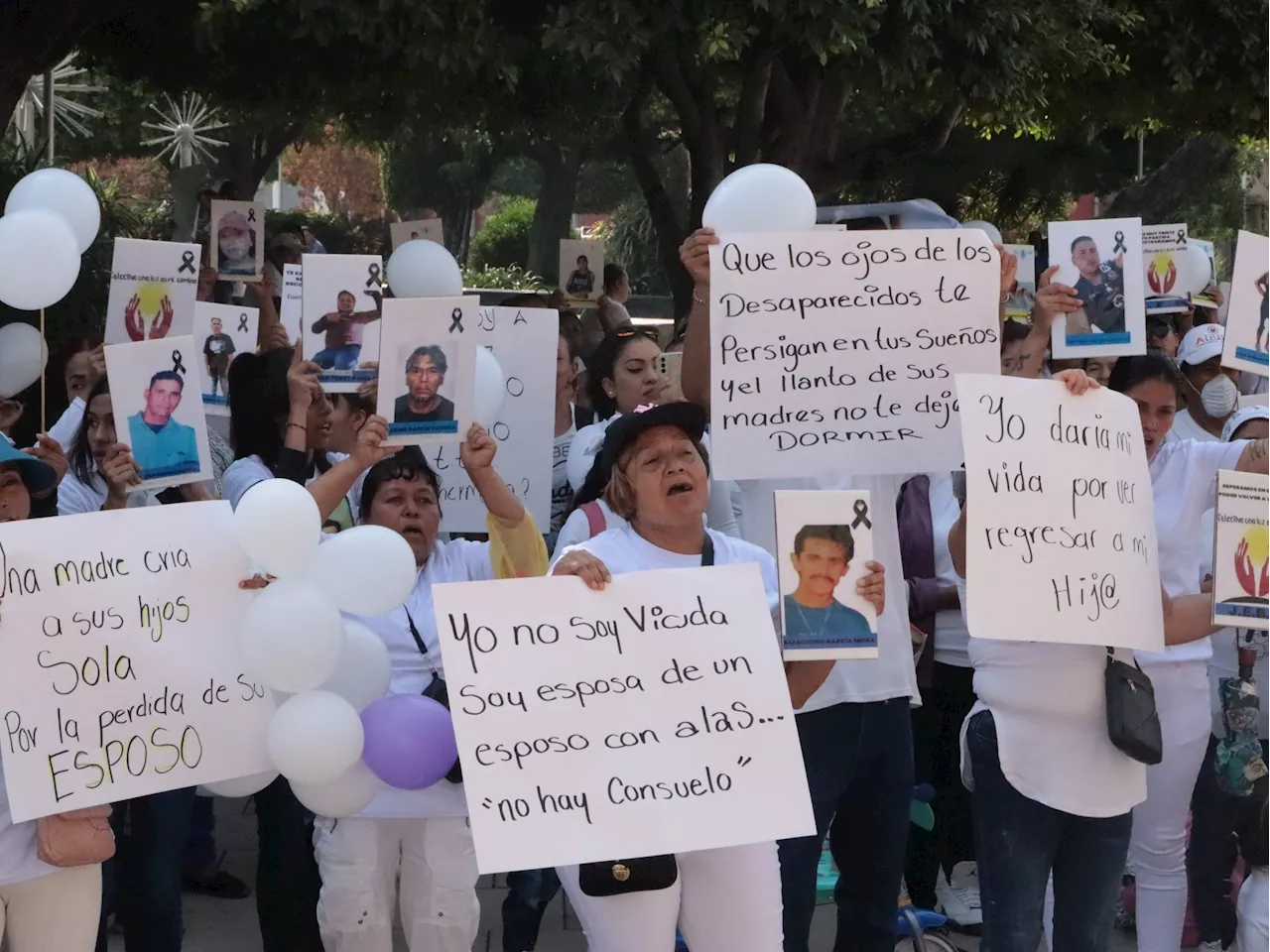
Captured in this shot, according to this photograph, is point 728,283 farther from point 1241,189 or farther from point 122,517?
Result: point 1241,189

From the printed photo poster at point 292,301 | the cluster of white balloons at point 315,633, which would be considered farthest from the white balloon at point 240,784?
the printed photo poster at point 292,301

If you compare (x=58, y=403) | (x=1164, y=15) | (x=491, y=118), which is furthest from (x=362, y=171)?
(x=58, y=403)

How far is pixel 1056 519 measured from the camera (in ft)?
11.2

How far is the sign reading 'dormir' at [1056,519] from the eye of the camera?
10.9 feet

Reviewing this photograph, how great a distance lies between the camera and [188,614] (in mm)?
3293

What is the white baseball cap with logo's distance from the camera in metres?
5.74

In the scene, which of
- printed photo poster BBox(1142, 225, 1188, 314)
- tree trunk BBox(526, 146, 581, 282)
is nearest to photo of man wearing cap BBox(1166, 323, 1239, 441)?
printed photo poster BBox(1142, 225, 1188, 314)

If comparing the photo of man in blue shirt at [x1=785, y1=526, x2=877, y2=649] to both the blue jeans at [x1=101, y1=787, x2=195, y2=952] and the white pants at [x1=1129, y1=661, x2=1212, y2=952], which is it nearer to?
the white pants at [x1=1129, y1=661, x2=1212, y2=952]

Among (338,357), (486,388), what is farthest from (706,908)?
(338,357)

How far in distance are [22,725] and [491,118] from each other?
385 inches

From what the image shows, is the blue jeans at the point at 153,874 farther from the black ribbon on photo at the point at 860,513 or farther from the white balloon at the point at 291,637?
the black ribbon on photo at the point at 860,513

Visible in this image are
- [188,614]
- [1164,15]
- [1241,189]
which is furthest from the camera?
[1241,189]

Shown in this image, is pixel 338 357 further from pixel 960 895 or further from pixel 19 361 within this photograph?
pixel 960 895

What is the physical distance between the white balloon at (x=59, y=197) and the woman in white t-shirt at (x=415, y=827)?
3.69 feet
